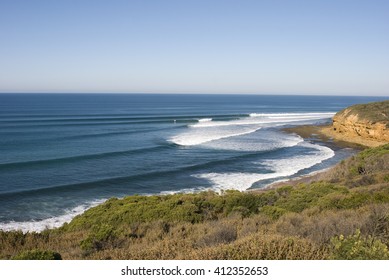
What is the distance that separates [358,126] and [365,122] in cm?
144

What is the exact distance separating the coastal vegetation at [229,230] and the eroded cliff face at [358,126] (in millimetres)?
27308

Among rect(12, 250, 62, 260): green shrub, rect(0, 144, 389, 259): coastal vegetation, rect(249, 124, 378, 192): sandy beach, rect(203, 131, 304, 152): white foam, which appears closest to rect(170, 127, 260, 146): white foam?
rect(203, 131, 304, 152): white foam

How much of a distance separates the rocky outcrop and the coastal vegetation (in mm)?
27568

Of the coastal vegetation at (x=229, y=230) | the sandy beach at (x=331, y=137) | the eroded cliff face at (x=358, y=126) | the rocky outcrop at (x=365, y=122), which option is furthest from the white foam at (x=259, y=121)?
the coastal vegetation at (x=229, y=230)

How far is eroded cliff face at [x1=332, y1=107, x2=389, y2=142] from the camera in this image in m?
39.7

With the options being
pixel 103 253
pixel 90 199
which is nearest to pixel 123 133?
pixel 90 199

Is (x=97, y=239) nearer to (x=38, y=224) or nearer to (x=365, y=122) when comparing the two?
(x=38, y=224)

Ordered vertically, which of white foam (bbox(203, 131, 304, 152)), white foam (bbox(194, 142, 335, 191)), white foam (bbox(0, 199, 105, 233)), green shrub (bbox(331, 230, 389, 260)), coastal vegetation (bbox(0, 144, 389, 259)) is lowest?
white foam (bbox(0, 199, 105, 233))

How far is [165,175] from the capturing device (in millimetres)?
24297

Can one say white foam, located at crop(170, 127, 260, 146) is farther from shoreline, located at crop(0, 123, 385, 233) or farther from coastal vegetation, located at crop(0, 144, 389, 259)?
coastal vegetation, located at crop(0, 144, 389, 259)

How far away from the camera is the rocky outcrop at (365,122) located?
4000 centimetres

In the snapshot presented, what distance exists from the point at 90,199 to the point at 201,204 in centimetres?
936

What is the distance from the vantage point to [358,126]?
43.3m
